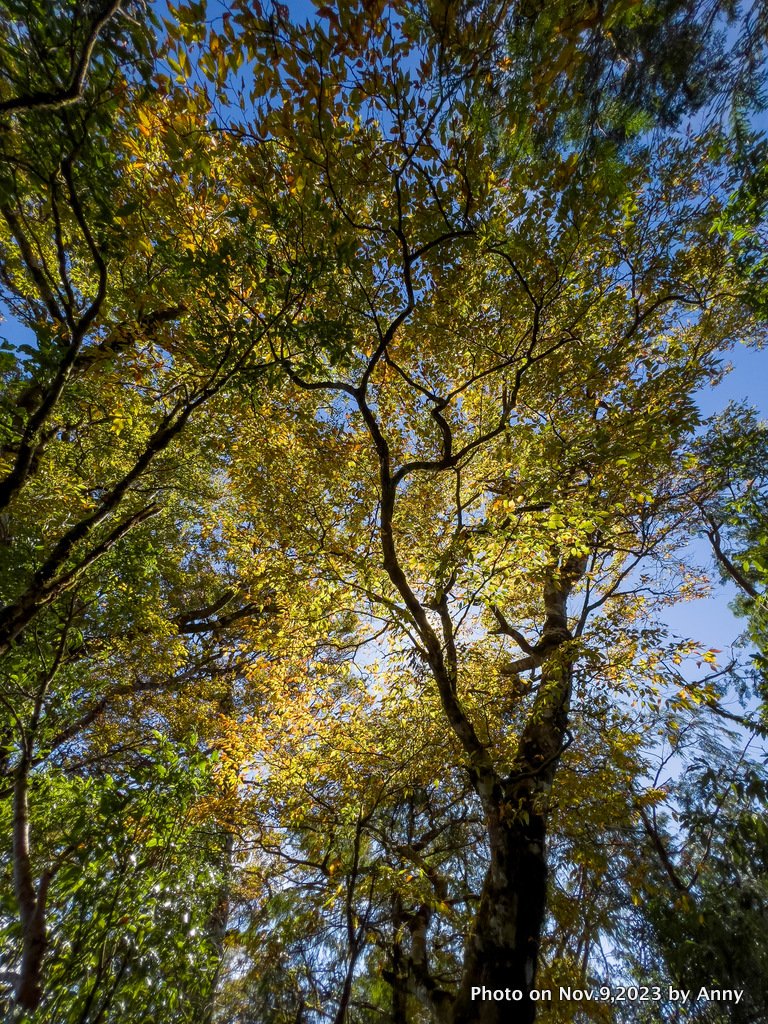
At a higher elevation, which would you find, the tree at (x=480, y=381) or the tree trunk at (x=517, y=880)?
the tree at (x=480, y=381)

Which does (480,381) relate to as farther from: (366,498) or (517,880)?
(517,880)

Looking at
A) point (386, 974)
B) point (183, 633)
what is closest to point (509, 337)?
point (386, 974)

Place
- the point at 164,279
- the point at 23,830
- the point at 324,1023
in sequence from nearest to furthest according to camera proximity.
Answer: the point at 23,830
the point at 164,279
the point at 324,1023

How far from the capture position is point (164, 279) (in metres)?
4.64

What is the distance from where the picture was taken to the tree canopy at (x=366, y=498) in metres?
3.09

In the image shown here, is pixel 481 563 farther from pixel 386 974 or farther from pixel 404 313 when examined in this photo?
pixel 386 974

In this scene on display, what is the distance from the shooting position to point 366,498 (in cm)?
627

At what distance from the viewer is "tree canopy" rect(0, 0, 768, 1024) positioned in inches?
121

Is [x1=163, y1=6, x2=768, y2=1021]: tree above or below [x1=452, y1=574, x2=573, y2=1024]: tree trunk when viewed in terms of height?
above

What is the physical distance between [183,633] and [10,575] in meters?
5.79

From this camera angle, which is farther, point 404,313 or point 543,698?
point 543,698

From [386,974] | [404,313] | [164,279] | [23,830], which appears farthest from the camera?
[386,974]

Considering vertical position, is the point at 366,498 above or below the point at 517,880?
above

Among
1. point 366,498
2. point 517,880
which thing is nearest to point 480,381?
point 366,498
